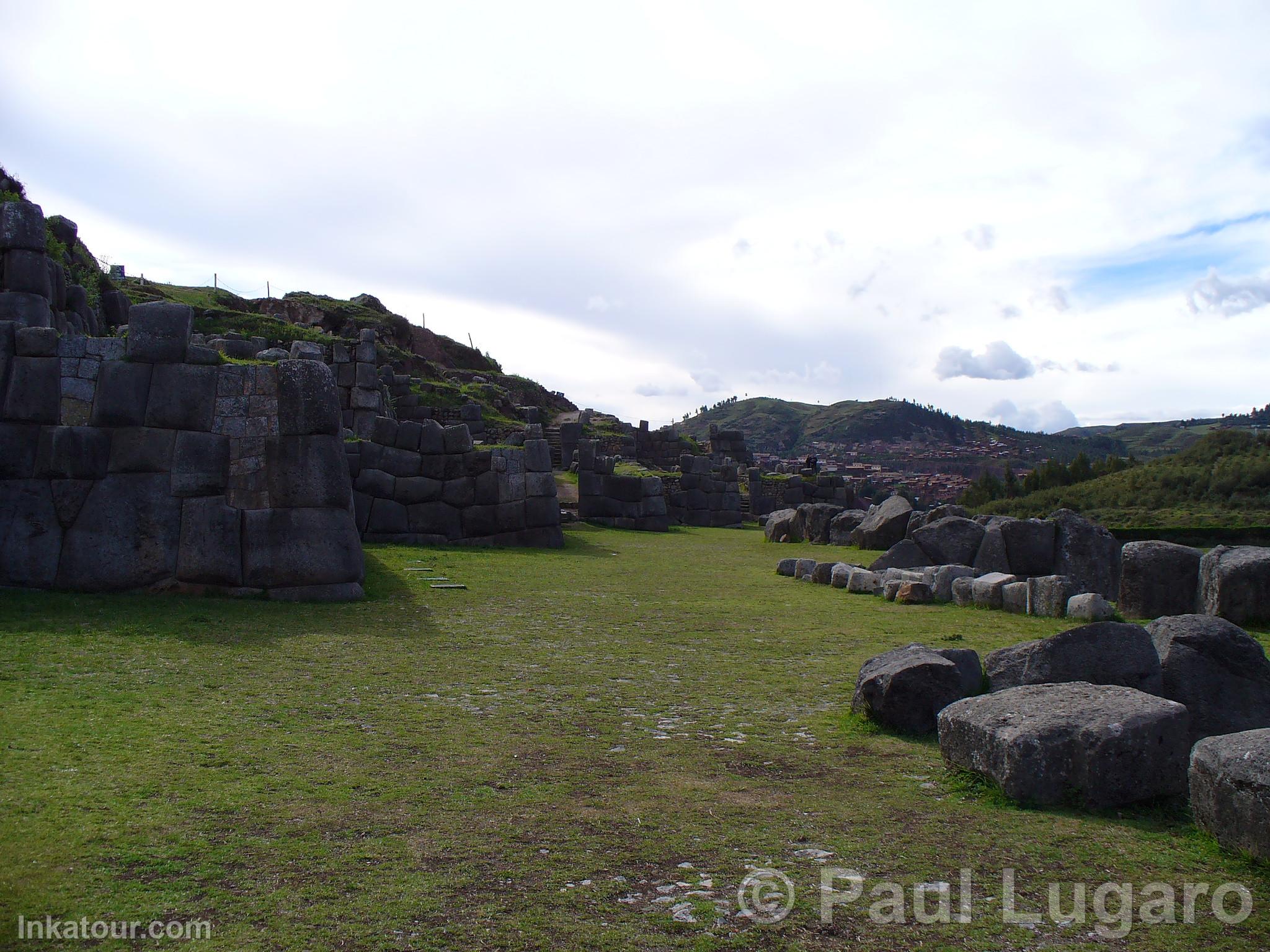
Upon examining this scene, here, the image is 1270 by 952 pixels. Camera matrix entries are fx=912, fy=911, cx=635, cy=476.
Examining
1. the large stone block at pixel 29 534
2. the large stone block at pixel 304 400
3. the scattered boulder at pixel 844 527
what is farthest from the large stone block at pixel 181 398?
the scattered boulder at pixel 844 527

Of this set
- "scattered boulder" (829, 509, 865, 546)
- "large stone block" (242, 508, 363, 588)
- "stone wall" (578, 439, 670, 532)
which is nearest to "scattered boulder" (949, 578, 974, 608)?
"large stone block" (242, 508, 363, 588)

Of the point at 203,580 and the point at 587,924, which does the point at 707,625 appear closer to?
the point at 203,580

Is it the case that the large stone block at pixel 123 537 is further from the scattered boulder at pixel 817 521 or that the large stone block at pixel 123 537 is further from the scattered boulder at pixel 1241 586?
the scattered boulder at pixel 817 521

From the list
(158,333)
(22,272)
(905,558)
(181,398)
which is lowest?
(905,558)

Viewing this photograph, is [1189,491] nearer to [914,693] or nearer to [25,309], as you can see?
[914,693]

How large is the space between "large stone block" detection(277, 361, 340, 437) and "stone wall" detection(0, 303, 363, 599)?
2cm

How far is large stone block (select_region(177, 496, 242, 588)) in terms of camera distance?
40.6 feet

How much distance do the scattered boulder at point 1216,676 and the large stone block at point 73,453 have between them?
12.7m

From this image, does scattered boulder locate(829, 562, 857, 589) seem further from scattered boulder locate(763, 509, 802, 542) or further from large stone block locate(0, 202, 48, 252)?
large stone block locate(0, 202, 48, 252)

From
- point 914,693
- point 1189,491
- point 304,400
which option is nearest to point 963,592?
point 914,693

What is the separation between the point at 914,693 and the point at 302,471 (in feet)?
30.1

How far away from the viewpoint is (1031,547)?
16797mm

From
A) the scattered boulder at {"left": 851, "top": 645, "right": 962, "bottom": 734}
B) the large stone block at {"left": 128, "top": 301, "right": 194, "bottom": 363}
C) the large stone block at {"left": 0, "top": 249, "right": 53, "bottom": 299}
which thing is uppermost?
the large stone block at {"left": 0, "top": 249, "right": 53, "bottom": 299}

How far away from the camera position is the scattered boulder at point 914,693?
23.3 ft
